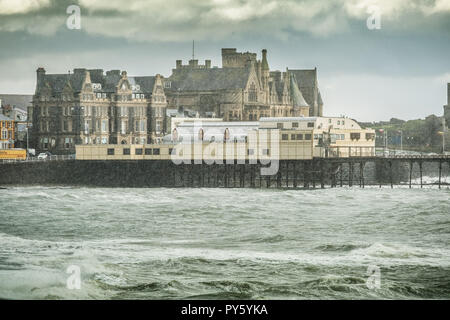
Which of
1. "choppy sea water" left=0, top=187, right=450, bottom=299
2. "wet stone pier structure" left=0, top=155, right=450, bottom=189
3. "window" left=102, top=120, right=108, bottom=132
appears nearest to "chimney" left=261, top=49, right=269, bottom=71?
"window" left=102, top=120, right=108, bottom=132

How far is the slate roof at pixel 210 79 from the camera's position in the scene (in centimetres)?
10925

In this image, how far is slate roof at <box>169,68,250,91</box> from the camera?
10925 centimetres

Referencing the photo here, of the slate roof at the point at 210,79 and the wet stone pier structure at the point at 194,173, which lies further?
the slate roof at the point at 210,79

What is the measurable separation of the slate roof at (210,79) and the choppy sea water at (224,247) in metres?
52.7

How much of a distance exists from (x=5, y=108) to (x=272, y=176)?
42.1 m

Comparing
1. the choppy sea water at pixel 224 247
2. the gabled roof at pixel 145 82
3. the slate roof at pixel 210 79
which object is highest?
the slate roof at pixel 210 79

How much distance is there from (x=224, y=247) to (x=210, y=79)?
264 ft

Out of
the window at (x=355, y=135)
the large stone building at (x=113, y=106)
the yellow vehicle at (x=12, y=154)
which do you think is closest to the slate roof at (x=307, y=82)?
the large stone building at (x=113, y=106)

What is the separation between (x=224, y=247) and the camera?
3219 centimetres

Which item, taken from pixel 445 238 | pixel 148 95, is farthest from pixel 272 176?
pixel 445 238

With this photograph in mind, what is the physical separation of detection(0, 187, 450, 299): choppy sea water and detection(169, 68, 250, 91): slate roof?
52.7 metres

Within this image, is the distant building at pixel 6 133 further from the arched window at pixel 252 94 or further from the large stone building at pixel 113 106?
the arched window at pixel 252 94

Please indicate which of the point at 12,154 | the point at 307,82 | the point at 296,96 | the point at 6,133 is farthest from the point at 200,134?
the point at 307,82
